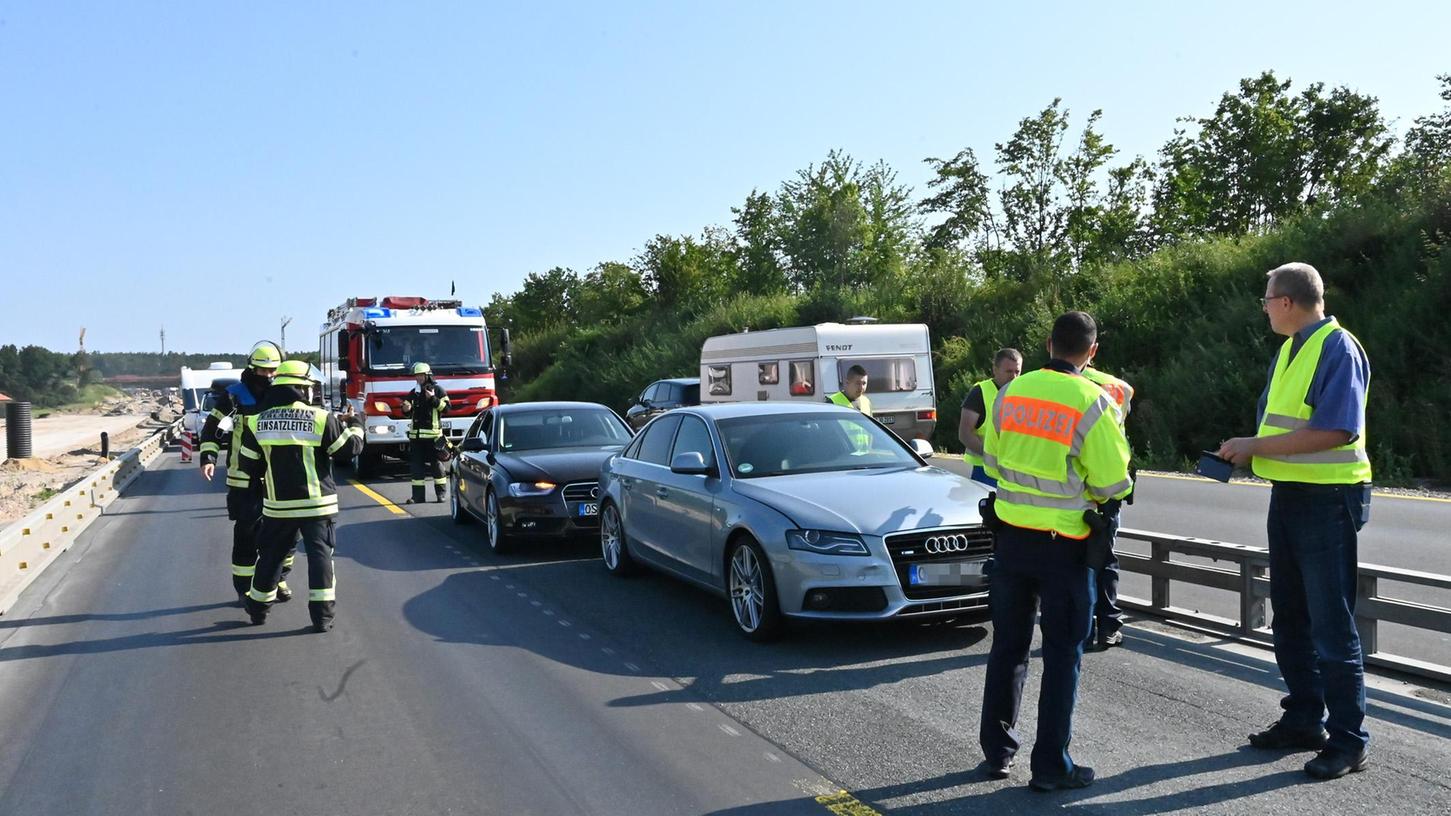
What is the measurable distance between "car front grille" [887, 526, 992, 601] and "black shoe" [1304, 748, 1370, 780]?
7.80ft

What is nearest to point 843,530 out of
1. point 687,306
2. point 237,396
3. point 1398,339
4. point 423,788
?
point 423,788

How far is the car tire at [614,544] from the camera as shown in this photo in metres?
9.62

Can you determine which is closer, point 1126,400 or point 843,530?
point 1126,400

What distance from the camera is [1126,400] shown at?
6.23 m

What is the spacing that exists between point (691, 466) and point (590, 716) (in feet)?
8.36

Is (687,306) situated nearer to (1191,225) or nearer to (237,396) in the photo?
(1191,225)

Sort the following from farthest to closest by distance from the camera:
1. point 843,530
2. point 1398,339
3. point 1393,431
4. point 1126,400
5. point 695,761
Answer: point 1398,339
point 1393,431
point 843,530
point 1126,400
point 695,761

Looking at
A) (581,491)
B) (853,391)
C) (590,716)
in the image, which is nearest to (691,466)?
(590,716)

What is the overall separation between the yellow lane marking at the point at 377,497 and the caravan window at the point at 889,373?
8.36 m

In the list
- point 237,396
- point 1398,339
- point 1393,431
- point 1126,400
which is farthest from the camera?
point 1398,339

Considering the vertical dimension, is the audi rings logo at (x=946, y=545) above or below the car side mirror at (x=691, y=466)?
below

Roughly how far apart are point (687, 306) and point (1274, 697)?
51.6 m

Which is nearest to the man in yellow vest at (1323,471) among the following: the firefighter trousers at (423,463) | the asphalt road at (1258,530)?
the asphalt road at (1258,530)

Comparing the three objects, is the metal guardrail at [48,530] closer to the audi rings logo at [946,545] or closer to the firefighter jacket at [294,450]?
the firefighter jacket at [294,450]
